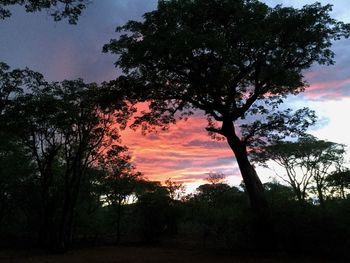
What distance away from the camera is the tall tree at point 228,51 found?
64.1 feet

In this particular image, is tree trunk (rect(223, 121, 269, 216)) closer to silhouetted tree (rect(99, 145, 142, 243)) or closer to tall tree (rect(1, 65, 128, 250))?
Result: tall tree (rect(1, 65, 128, 250))

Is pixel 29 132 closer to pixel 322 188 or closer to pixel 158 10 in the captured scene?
pixel 158 10

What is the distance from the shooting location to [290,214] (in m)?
19.8

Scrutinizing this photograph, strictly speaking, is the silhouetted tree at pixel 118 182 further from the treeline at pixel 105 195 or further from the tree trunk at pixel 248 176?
the tree trunk at pixel 248 176

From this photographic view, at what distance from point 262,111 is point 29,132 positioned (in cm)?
1822

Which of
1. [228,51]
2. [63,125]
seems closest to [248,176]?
[228,51]

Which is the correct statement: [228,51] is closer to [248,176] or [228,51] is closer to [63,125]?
[248,176]

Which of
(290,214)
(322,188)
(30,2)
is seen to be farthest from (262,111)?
(322,188)

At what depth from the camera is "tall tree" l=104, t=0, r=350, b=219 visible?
1953cm

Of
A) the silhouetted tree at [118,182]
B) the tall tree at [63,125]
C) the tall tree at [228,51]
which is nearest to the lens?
the tall tree at [228,51]

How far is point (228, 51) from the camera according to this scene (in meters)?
19.3

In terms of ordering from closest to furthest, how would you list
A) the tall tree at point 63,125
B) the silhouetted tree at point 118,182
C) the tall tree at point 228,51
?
the tall tree at point 228,51, the tall tree at point 63,125, the silhouetted tree at point 118,182

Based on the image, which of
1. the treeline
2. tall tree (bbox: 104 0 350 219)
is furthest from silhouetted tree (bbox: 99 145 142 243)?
tall tree (bbox: 104 0 350 219)

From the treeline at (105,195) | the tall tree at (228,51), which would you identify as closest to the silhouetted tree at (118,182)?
the treeline at (105,195)
